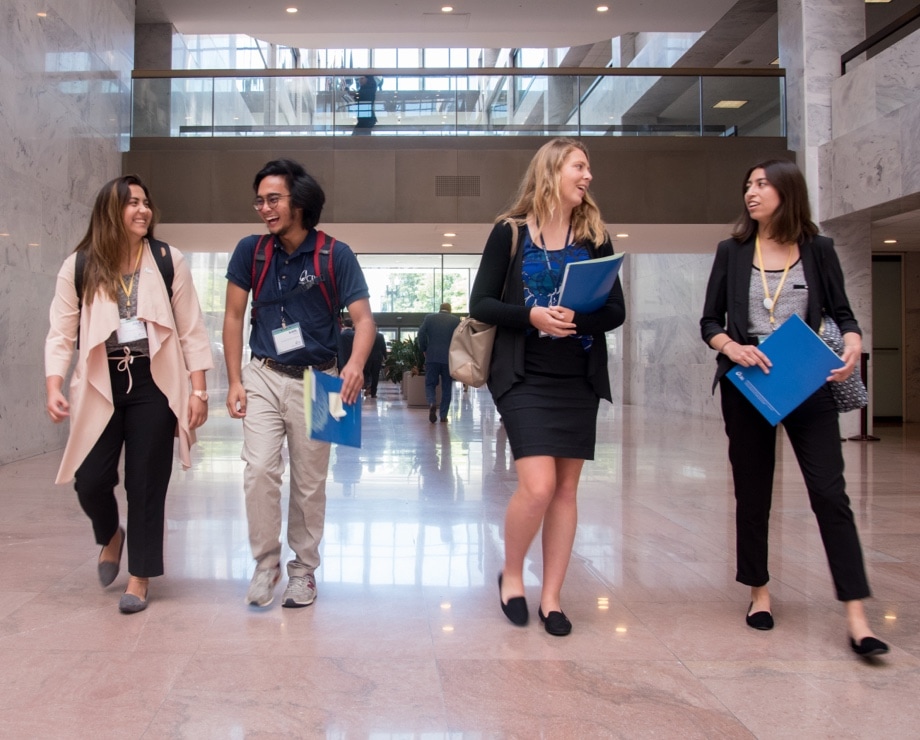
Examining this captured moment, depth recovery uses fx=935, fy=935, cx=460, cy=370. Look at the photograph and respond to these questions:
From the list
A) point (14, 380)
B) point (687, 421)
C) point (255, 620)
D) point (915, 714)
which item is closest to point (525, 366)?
point (255, 620)

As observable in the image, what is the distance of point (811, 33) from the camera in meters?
12.4

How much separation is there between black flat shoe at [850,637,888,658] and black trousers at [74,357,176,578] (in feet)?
8.43

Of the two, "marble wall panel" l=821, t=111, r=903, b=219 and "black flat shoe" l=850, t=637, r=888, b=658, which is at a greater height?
"marble wall panel" l=821, t=111, r=903, b=219

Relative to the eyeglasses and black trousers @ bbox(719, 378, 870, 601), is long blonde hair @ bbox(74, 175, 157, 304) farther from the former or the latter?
black trousers @ bbox(719, 378, 870, 601)

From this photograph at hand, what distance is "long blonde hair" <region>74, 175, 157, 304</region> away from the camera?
3.68m

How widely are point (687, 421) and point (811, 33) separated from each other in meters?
6.09

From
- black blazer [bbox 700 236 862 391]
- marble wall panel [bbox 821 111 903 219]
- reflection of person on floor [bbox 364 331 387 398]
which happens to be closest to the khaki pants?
black blazer [bbox 700 236 862 391]

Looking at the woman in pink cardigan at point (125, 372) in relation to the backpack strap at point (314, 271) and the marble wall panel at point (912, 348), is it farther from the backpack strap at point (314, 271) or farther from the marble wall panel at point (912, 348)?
the marble wall panel at point (912, 348)

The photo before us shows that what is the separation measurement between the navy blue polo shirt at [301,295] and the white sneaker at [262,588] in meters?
0.83

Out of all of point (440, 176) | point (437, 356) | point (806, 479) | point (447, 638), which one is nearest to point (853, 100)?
point (440, 176)

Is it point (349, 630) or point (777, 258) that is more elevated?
point (777, 258)

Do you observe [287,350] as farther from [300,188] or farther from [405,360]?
[405,360]

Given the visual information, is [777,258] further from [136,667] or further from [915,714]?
[136,667]

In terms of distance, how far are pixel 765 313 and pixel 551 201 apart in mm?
909
